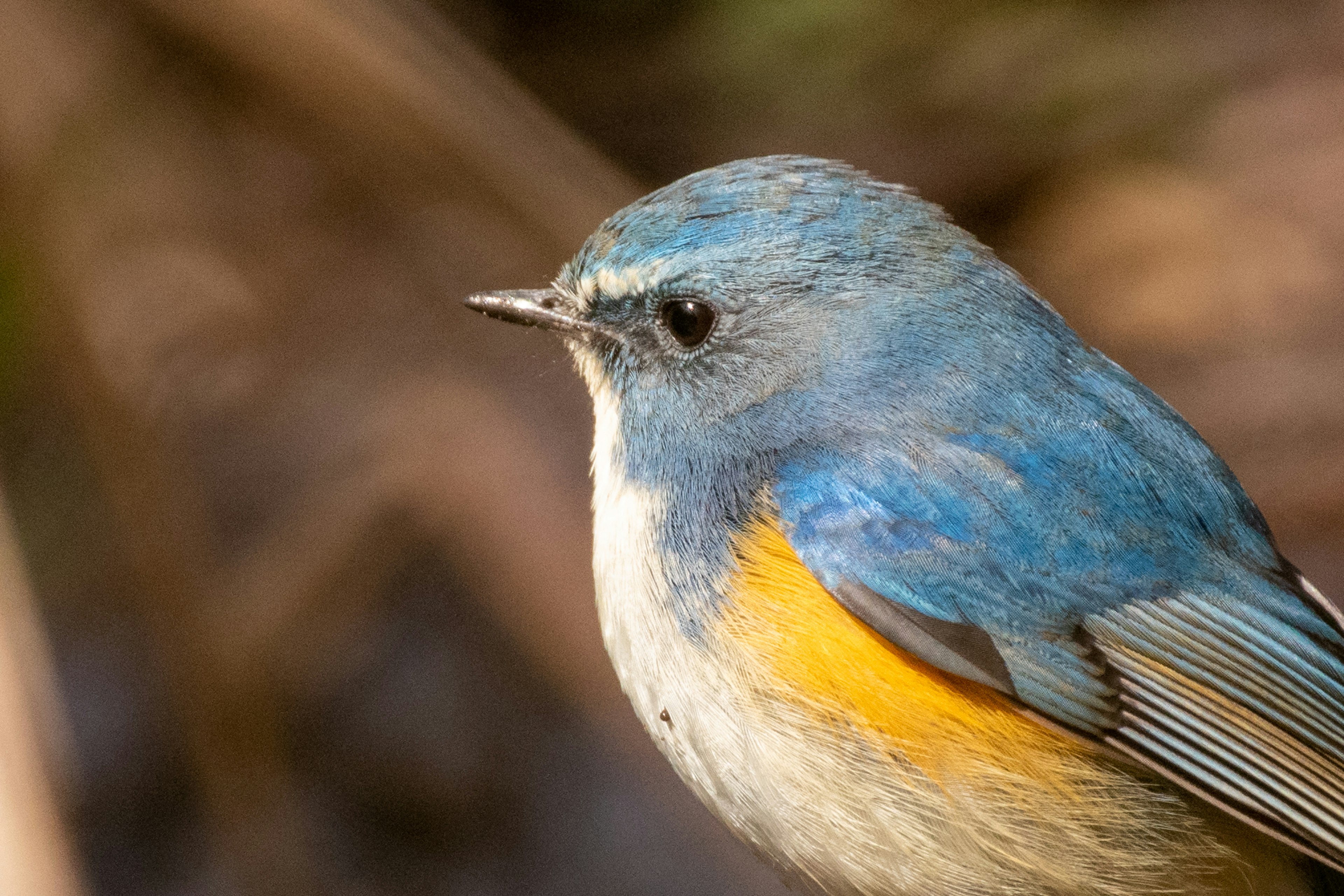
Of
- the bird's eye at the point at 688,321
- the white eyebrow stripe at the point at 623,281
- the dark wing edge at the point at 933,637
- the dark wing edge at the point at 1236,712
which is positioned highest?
the white eyebrow stripe at the point at 623,281

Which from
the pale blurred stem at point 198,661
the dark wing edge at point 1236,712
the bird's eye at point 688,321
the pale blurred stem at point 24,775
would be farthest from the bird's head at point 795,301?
the pale blurred stem at point 198,661

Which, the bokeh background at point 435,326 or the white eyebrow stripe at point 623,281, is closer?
the white eyebrow stripe at point 623,281

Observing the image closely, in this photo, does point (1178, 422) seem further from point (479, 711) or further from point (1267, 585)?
point (479, 711)

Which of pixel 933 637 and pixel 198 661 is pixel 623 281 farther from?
pixel 198 661

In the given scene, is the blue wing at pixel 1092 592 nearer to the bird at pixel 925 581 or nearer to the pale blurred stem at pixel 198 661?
the bird at pixel 925 581

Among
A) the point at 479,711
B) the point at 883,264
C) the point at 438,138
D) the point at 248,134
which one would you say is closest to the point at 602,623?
the point at 883,264

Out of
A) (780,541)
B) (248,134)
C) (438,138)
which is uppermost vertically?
(248,134)
